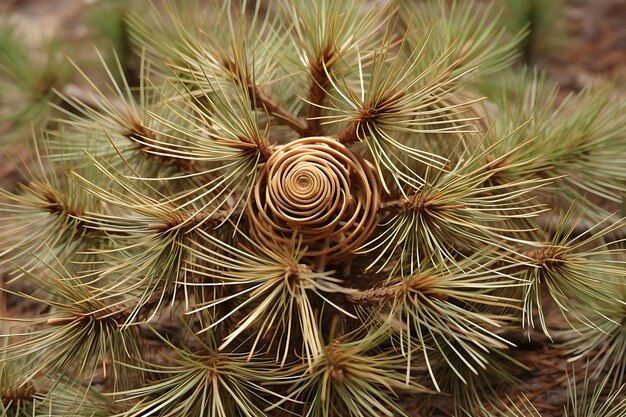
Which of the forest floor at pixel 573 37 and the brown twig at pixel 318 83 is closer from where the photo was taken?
the brown twig at pixel 318 83

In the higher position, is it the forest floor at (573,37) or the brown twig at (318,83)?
the forest floor at (573,37)

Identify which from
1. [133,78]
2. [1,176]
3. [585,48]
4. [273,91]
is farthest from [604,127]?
[1,176]

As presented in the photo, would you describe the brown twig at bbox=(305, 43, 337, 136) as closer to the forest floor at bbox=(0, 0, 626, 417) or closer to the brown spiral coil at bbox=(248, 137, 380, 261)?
the brown spiral coil at bbox=(248, 137, 380, 261)

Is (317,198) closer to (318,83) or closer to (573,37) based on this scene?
(318,83)

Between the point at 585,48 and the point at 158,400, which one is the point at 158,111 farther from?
the point at 585,48

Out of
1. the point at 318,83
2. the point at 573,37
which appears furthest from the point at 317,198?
the point at 573,37

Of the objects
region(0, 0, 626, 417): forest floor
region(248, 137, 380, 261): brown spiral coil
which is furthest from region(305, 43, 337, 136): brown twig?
region(0, 0, 626, 417): forest floor

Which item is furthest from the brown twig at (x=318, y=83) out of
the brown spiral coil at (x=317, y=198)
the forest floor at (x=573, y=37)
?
the forest floor at (x=573, y=37)

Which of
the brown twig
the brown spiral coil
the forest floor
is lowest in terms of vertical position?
the brown spiral coil

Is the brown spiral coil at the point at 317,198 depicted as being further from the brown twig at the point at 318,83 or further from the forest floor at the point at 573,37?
the forest floor at the point at 573,37
